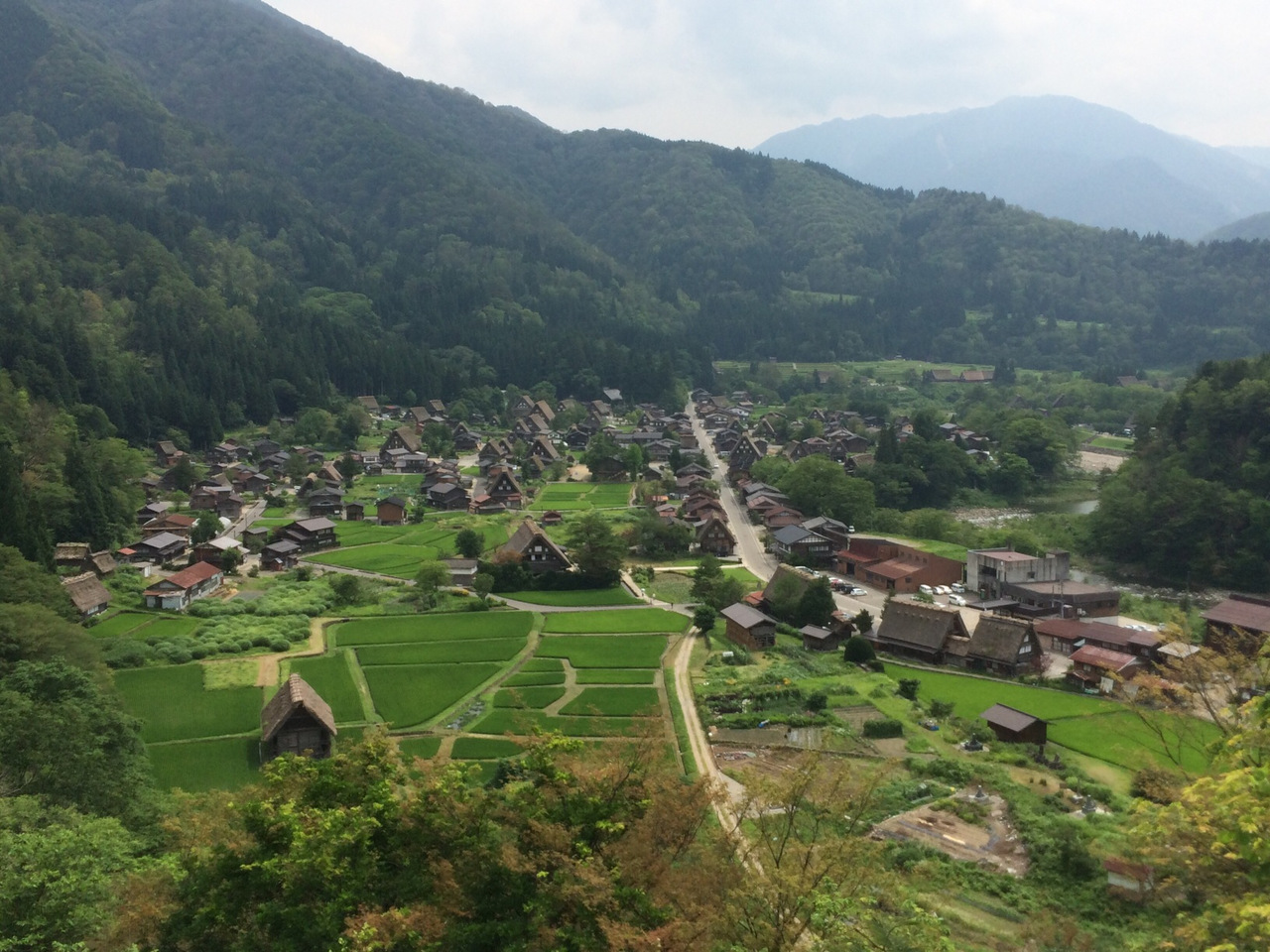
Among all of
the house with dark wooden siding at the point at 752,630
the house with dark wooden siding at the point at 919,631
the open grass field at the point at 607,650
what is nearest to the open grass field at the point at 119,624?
the open grass field at the point at 607,650

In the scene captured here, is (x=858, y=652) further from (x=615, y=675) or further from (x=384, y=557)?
(x=384, y=557)

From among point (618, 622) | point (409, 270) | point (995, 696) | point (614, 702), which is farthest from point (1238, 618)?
point (409, 270)

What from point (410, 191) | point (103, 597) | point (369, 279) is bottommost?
point (103, 597)

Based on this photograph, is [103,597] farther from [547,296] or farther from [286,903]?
[547,296]

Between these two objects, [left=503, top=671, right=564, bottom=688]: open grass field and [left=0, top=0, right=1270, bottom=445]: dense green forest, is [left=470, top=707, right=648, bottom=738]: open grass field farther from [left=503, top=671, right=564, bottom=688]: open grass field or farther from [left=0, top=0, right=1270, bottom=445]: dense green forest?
[left=0, top=0, right=1270, bottom=445]: dense green forest

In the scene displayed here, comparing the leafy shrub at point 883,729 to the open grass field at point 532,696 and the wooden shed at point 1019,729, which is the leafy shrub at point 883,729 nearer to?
the wooden shed at point 1019,729

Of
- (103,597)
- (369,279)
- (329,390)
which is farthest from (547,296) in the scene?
(103,597)

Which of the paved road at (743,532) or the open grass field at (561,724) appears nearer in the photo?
the open grass field at (561,724)
